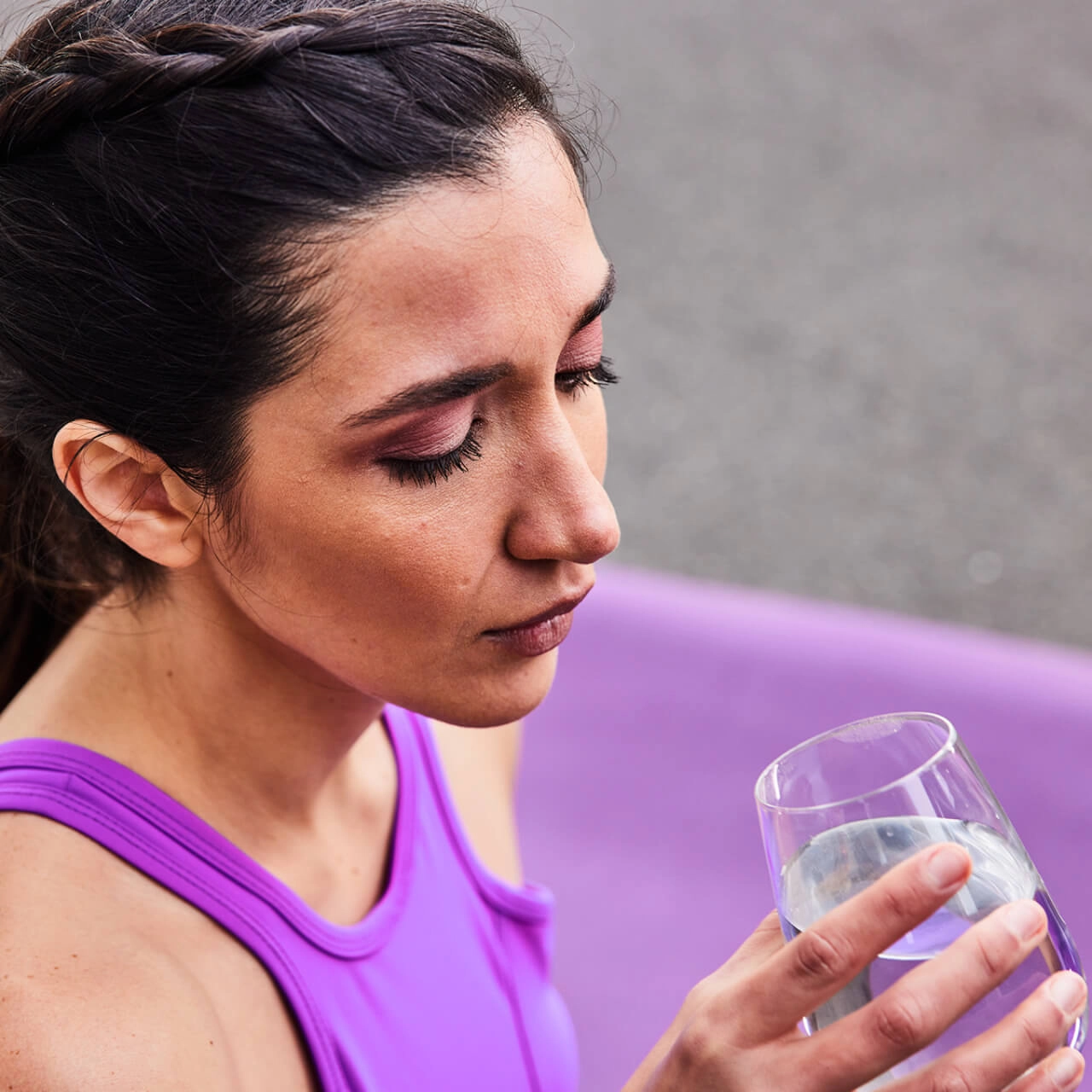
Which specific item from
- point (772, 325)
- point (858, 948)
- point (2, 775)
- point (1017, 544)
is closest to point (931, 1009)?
point (858, 948)

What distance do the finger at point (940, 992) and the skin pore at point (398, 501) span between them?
0.34m

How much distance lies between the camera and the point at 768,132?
403 cm

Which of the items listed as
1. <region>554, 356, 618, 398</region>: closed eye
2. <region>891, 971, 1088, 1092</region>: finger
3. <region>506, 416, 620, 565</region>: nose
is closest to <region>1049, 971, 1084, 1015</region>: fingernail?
<region>891, 971, 1088, 1092</region>: finger

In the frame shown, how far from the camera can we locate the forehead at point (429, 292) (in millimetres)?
867

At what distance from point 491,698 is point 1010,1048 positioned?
0.41 metres

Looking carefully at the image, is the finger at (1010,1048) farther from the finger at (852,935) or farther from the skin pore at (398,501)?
the skin pore at (398,501)

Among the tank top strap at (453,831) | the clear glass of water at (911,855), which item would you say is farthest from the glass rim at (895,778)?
the tank top strap at (453,831)

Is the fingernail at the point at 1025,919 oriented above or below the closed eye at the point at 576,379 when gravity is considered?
below

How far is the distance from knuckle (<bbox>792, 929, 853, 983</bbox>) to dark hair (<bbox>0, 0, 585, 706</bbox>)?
0.47 m

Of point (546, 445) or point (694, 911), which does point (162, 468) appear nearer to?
point (546, 445)

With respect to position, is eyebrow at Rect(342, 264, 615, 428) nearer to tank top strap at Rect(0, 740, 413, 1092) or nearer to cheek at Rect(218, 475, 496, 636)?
cheek at Rect(218, 475, 496, 636)

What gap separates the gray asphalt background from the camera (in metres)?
3.01

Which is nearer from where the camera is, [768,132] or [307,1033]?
[307,1033]

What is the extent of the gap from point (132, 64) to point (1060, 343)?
2.89 meters
